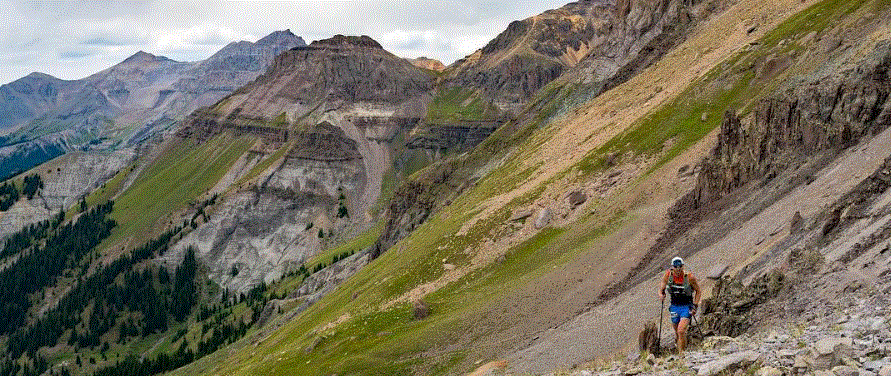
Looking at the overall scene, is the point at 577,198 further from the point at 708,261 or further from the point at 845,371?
the point at 845,371

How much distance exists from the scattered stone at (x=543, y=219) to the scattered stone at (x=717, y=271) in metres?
31.1

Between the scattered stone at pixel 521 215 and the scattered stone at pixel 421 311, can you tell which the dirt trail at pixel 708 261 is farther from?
the scattered stone at pixel 521 215

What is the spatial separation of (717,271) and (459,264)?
37244mm

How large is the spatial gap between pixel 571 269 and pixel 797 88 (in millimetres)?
22002

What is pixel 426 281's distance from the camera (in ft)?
225

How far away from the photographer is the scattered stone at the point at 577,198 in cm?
6505

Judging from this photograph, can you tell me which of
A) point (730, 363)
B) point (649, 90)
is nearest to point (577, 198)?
point (649, 90)

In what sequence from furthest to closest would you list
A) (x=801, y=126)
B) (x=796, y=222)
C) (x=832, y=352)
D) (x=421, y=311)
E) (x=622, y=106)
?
(x=622, y=106) < (x=421, y=311) < (x=801, y=126) < (x=796, y=222) < (x=832, y=352)

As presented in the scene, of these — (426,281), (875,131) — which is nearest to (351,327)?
(426,281)

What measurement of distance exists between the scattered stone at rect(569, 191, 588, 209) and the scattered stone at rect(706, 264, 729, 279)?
102 ft

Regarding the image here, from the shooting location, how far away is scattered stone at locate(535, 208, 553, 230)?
213 ft

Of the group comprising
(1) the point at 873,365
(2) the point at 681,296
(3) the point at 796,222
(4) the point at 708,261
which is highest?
(1) the point at 873,365

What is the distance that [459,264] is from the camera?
2677 inches

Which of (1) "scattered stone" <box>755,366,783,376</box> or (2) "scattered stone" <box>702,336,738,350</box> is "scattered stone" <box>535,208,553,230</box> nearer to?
(2) "scattered stone" <box>702,336,738,350</box>
